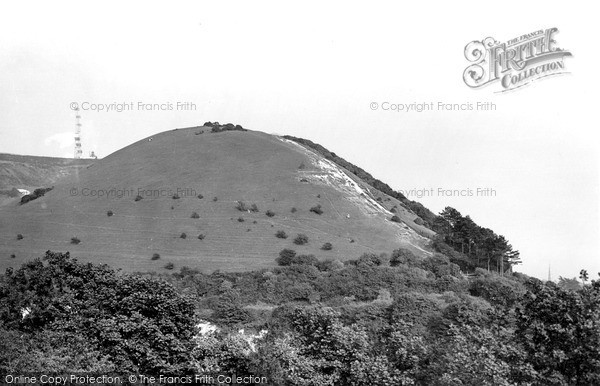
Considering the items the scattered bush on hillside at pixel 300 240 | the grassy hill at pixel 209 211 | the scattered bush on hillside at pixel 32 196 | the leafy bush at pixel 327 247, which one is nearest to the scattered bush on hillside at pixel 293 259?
the grassy hill at pixel 209 211

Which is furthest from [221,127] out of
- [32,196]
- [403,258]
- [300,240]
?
[403,258]

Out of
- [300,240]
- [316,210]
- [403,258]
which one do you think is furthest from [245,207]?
[403,258]

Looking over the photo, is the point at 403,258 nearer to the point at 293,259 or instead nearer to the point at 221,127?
the point at 293,259

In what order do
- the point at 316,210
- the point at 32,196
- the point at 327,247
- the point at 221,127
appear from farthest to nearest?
the point at 221,127 < the point at 32,196 < the point at 316,210 < the point at 327,247

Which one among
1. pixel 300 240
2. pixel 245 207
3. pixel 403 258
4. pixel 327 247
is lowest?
pixel 403 258

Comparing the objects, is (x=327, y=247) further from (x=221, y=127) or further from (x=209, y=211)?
(x=221, y=127)

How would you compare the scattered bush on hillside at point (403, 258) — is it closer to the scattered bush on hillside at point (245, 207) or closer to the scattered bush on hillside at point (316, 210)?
the scattered bush on hillside at point (316, 210)

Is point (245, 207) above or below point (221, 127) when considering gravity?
below

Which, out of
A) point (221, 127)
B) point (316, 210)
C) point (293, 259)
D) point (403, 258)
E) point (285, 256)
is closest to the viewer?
point (293, 259)

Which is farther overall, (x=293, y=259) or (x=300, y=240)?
(x=300, y=240)
